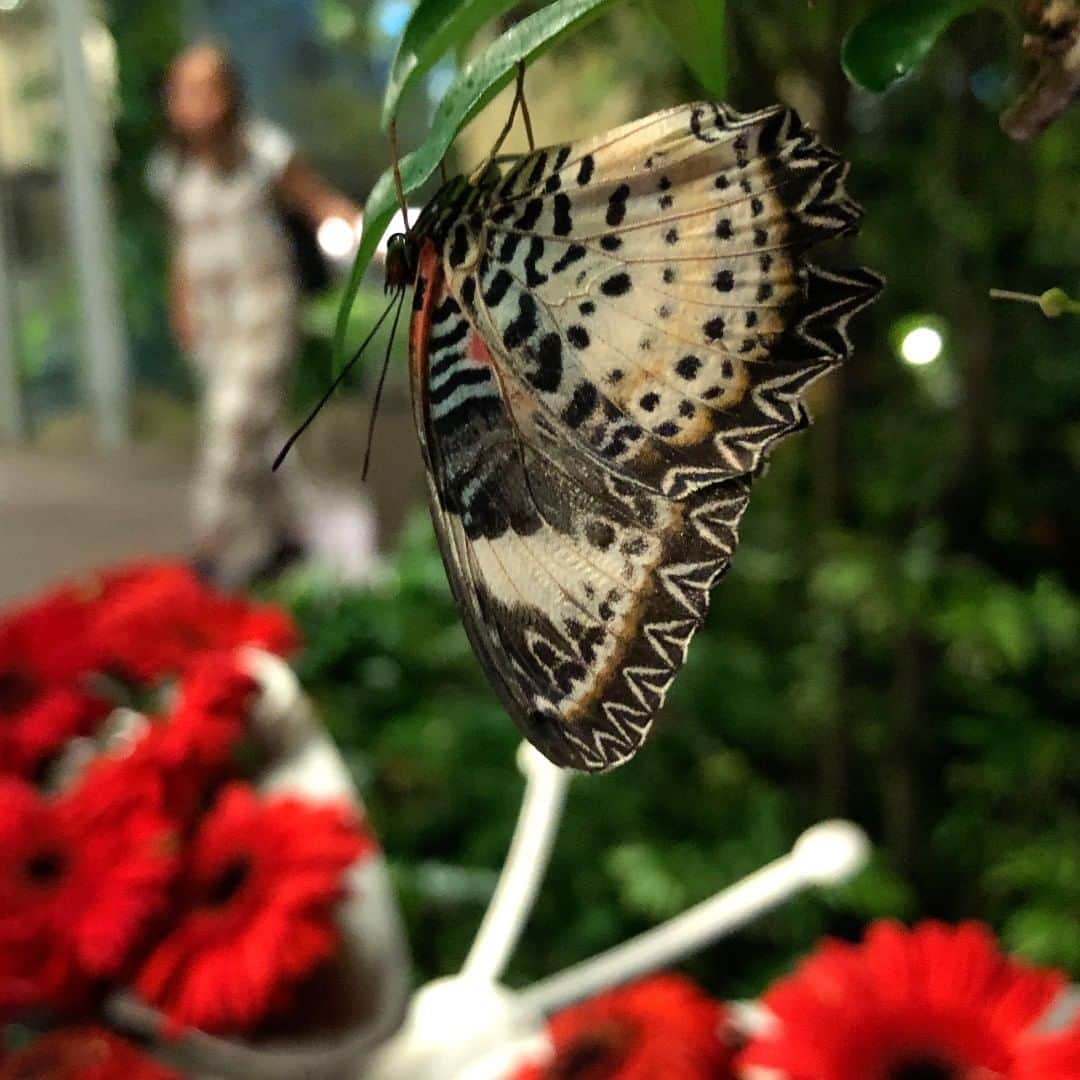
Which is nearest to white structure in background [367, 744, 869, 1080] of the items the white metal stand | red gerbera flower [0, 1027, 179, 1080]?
red gerbera flower [0, 1027, 179, 1080]

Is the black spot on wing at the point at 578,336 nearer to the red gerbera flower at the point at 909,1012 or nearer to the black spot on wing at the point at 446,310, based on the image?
the black spot on wing at the point at 446,310

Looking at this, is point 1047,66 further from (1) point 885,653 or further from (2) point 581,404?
(1) point 885,653

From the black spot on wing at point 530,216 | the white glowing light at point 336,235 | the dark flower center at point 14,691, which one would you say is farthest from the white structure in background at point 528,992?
the white glowing light at point 336,235

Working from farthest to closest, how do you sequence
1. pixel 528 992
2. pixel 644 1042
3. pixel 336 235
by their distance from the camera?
pixel 336 235 → pixel 528 992 → pixel 644 1042

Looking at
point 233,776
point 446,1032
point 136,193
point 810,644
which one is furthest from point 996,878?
point 136,193

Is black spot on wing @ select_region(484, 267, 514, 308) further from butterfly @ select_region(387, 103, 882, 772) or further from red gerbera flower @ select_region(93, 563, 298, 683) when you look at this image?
red gerbera flower @ select_region(93, 563, 298, 683)

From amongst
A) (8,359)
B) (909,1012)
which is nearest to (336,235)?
(909,1012)
